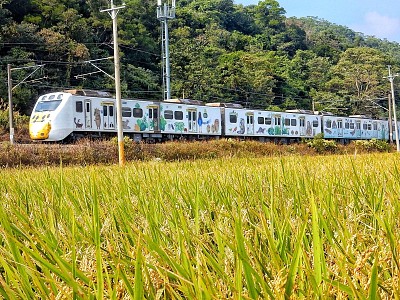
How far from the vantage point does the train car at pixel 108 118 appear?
18297 millimetres

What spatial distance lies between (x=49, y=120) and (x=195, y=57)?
82.7ft

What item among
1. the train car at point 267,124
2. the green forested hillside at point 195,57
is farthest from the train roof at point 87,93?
the train car at point 267,124

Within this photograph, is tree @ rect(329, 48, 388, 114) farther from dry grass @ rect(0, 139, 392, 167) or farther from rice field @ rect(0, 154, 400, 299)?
rice field @ rect(0, 154, 400, 299)

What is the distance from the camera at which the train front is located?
59.5 ft

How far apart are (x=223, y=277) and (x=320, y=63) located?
193 ft

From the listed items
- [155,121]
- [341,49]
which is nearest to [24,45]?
[155,121]

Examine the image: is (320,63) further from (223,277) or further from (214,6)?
(223,277)

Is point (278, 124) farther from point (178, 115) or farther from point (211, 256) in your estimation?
point (211, 256)

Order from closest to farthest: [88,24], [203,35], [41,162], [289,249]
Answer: [289,249]
[41,162]
[88,24]
[203,35]

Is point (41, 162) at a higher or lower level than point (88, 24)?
lower

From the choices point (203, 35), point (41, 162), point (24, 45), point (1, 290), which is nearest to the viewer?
point (1, 290)

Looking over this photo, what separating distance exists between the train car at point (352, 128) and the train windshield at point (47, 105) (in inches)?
743

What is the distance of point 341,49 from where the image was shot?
74.1 m

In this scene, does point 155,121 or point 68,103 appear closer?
point 68,103
